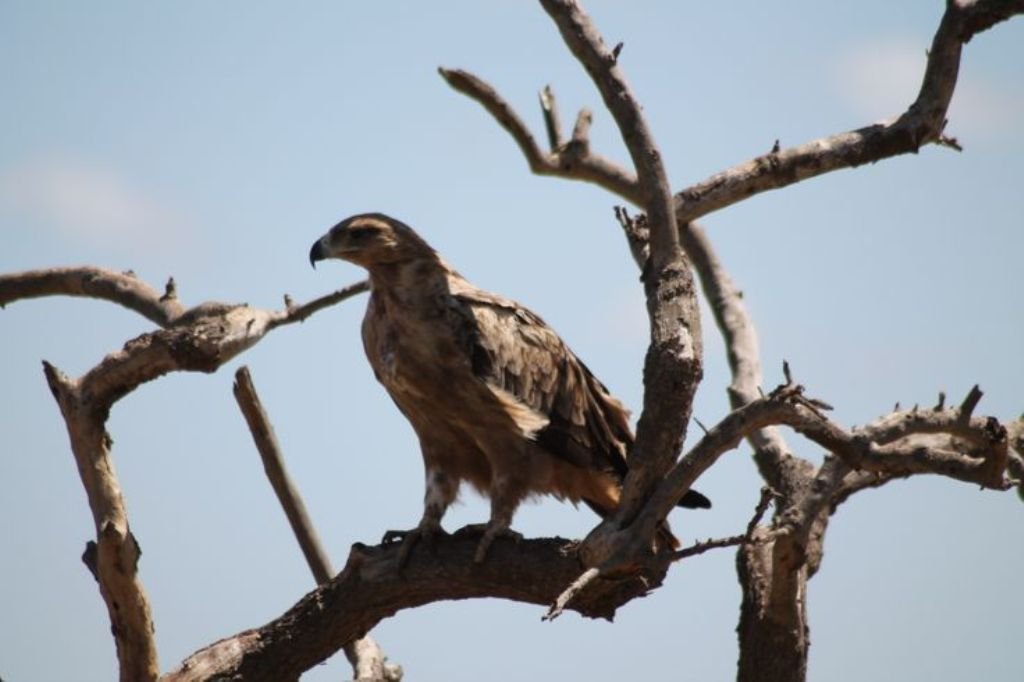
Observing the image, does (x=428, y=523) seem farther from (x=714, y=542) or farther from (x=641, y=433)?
(x=714, y=542)

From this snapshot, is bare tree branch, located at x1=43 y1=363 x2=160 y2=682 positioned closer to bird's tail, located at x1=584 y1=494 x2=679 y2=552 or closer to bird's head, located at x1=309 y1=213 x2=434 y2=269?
bird's head, located at x1=309 y1=213 x2=434 y2=269

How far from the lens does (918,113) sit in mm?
5676

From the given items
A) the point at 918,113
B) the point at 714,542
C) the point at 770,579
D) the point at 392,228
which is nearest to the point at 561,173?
the point at 392,228

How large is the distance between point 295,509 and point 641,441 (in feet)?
11.2

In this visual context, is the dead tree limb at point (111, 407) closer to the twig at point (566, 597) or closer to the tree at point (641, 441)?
the tree at point (641, 441)

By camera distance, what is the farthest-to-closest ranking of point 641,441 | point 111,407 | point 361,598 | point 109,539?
point 111,407 → point 109,539 → point 361,598 → point 641,441

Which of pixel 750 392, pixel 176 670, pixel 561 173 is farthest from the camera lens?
pixel 750 392

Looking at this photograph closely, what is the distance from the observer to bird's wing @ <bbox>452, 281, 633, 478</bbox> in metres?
5.39

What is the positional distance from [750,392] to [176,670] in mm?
3621

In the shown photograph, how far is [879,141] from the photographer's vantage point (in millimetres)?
5629

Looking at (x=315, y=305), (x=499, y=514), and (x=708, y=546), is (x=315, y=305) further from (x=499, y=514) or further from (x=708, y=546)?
(x=708, y=546)

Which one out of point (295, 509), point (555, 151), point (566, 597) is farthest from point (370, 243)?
point (295, 509)

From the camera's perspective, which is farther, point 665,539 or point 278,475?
point 278,475

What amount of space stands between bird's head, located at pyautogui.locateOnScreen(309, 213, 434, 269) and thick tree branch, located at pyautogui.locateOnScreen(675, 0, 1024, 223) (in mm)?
→ 1117
